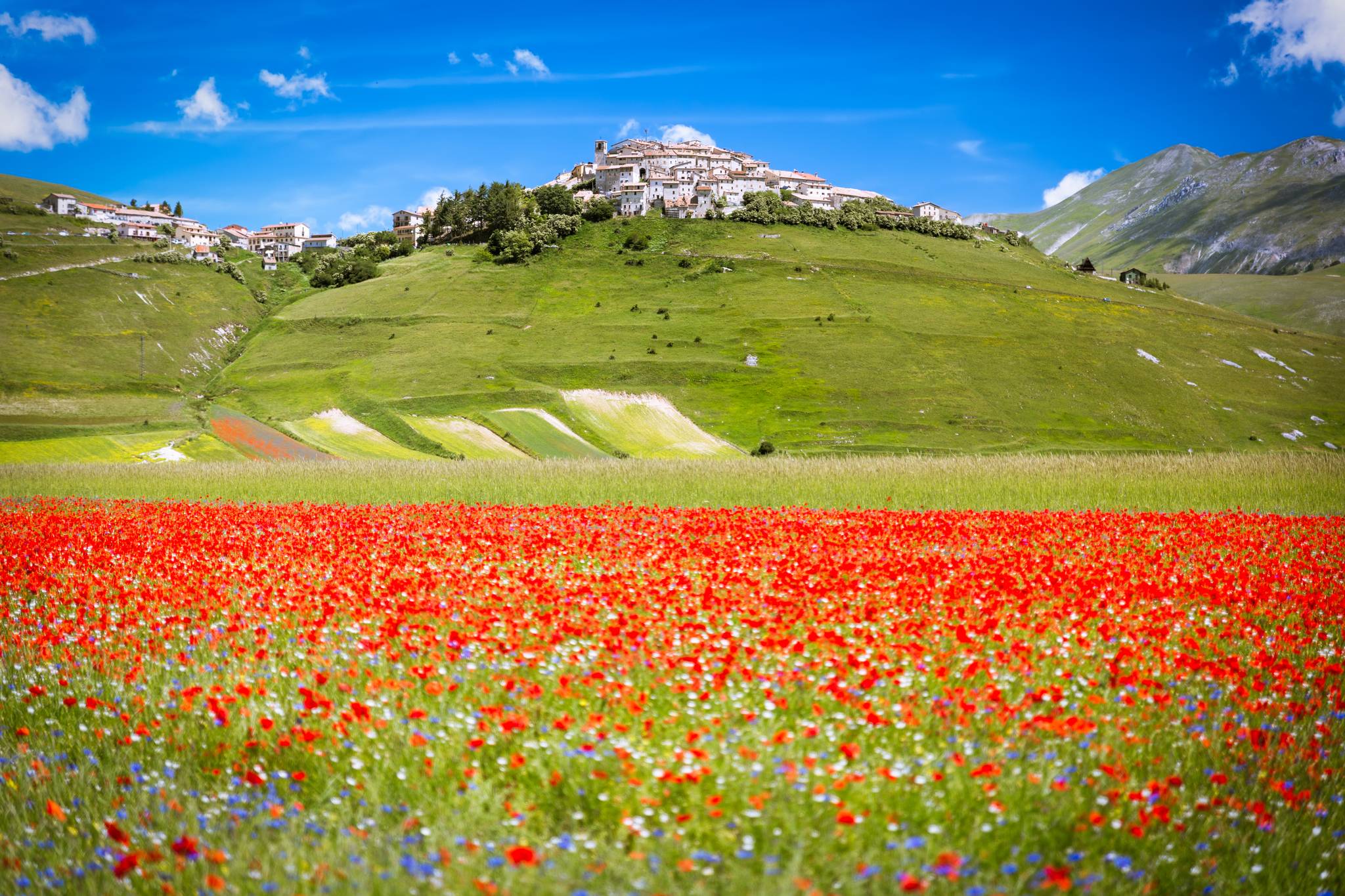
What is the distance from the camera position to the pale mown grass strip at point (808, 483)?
28.3 metres

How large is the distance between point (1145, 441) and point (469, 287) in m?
108

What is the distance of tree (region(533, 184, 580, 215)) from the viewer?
619 ft

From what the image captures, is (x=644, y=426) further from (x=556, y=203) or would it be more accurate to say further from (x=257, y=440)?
(x=556, y=203)

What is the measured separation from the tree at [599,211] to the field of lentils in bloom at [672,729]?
181 metres

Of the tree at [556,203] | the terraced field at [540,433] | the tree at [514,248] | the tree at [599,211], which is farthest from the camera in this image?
the tree at [556,203]

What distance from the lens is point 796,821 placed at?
21.2 ft

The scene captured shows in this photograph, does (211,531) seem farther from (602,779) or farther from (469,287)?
(469,287)

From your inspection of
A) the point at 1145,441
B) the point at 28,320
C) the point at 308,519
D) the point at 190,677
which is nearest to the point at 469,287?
the point at 28,320

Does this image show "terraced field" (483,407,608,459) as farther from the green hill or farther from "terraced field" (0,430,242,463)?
"terraced field" (0,430,242,463)

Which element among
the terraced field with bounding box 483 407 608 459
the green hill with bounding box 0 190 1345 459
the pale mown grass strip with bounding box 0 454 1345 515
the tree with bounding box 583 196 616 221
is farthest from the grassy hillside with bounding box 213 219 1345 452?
the pale mown grass strip with bounding box 0 454 1345 515

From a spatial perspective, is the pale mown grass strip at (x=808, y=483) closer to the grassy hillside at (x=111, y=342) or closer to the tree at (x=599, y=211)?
the grassy hillside at (x=111, y=342)

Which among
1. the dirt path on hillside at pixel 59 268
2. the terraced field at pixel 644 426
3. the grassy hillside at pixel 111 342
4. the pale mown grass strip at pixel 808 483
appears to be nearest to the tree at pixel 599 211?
the grassy hillside at pixel 111 342

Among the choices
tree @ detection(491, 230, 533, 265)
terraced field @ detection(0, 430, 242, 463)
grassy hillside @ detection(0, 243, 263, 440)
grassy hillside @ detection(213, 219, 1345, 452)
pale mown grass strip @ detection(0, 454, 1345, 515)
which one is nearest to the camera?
pale mown grass strip @ detection(0, 454, 1345, 515)

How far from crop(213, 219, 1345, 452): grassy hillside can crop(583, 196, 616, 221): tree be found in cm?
1633
